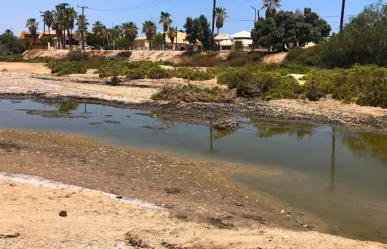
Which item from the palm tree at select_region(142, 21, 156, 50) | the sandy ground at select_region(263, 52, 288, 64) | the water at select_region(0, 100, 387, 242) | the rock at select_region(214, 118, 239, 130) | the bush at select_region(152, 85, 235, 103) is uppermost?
the palm tree at select_region(142, 21, 156, 50)

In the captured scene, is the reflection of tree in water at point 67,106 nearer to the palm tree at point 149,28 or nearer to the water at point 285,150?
the water at point 285,150

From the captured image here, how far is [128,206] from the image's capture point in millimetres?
8102

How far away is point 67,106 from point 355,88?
1783 centimetres

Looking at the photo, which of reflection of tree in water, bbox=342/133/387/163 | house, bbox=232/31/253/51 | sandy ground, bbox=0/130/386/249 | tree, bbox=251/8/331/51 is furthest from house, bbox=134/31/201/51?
sandy ground, bbox=0/130/386/249

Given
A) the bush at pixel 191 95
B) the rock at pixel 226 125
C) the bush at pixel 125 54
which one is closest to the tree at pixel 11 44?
the bush at pixel 125 54

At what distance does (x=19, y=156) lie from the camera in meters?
12.2

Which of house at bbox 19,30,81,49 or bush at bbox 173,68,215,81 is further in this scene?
house at bbox 19,30,81,49

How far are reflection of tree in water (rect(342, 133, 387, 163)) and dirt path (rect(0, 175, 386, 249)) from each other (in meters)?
9.20

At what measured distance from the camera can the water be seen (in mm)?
9414

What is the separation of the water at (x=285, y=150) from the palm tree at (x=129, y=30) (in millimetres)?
68634

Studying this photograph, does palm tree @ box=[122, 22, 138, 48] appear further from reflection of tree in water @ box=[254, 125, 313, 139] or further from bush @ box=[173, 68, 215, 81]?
reflection of tree in water @ box=[254, 125, 313, 139]

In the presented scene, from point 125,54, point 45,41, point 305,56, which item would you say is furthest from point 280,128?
point 45,41

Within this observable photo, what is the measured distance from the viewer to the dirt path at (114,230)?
5957mm

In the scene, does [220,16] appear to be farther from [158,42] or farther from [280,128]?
[280,128]
